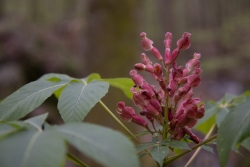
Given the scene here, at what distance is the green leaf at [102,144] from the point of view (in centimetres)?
52

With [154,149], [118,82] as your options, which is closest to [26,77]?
[118,82]

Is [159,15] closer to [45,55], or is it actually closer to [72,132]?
[45,55]

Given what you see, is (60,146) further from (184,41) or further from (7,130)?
(184,41)

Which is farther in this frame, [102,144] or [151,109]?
[151,109]

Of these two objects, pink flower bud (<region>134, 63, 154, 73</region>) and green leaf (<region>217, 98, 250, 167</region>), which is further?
pink flower bud (<region>134, 63, 154, 73</region>)

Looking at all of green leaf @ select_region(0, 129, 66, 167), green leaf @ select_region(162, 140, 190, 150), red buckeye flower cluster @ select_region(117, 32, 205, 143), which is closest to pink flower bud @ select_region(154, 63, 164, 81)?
red buckeye flower cluster @ select_region(117, 32, 205, 143)

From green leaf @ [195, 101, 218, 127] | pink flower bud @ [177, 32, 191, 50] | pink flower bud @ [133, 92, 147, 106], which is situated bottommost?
green leaf @ [195, 101, 218, 127]

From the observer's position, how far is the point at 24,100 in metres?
0.91

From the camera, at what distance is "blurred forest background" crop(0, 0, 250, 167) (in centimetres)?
286

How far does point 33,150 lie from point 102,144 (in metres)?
0.11

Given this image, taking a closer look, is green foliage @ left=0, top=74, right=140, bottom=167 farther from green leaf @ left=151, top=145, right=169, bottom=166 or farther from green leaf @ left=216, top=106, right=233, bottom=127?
green leaf @ left=216, top=106, right=233, bottom=127

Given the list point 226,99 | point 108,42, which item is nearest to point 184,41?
point 226,99

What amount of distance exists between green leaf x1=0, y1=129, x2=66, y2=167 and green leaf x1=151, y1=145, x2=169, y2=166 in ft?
0.92

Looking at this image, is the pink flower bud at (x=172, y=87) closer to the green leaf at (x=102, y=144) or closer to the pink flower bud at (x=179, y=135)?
the pink flower bud at (x=179, y=135)
